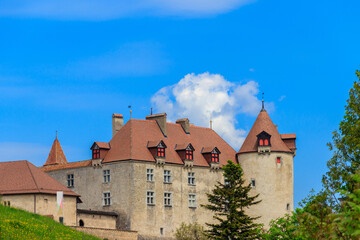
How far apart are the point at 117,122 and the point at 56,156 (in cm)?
1321

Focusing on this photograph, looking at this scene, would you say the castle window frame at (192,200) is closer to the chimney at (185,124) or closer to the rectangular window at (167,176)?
the rectangular window at (167,176)

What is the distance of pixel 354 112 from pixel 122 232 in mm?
30920

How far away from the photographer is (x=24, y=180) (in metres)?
58.9

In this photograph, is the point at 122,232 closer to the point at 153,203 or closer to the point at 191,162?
the point at 153,203

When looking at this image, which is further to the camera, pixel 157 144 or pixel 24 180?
pixel 157 144

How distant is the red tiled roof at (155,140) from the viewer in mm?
66750

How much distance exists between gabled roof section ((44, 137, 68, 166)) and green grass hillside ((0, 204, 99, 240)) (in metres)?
32.5

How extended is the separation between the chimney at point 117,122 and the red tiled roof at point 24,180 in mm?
12434

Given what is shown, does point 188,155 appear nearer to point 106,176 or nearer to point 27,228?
point 106,176

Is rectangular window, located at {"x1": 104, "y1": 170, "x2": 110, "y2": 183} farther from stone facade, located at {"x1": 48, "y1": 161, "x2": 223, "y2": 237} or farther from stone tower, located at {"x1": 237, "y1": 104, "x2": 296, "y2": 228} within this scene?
stone tower, located at {"x1": 237, "y1": 104, "x2": 296, "y2": 228}

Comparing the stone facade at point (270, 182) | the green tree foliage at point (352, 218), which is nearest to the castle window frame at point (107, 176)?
the stone facade at point (270, 182)

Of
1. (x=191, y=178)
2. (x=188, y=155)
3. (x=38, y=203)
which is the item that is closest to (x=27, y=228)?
(x=38, y=203)

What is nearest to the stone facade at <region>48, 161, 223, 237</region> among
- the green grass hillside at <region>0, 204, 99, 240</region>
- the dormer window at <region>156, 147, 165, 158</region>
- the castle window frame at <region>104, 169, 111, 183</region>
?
the castle window frame at <region>104, 169, 111, 183</region>

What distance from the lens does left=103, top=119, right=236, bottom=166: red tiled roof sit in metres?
66.8
